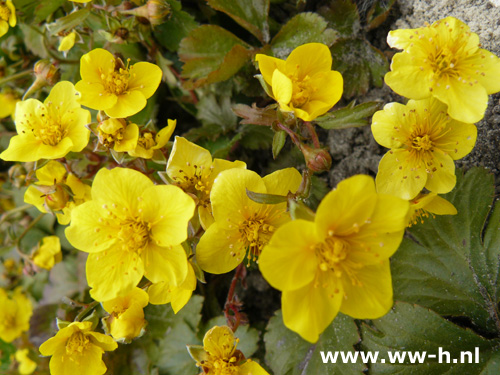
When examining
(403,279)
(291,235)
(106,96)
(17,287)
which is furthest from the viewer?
(17,287)

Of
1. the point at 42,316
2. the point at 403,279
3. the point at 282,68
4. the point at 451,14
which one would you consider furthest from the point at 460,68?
the point at 42,316

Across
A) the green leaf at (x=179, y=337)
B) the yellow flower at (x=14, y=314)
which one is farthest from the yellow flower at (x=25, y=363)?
the green leaf at (x=179, y=337)

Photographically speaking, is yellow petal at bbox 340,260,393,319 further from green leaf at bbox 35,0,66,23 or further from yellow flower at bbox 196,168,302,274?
green leaf at bbox 35,0,66,23

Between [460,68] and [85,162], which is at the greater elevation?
[460,68]

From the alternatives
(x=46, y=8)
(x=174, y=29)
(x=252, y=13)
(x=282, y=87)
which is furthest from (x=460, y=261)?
(x=46, y=8)

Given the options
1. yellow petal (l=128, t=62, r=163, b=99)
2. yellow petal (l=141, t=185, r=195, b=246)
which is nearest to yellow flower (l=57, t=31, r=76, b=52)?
yellow petal (l=128, t=62, r=163, b=99)

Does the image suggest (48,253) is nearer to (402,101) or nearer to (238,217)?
(238,217)

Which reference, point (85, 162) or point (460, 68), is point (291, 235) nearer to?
point (460, 68)
